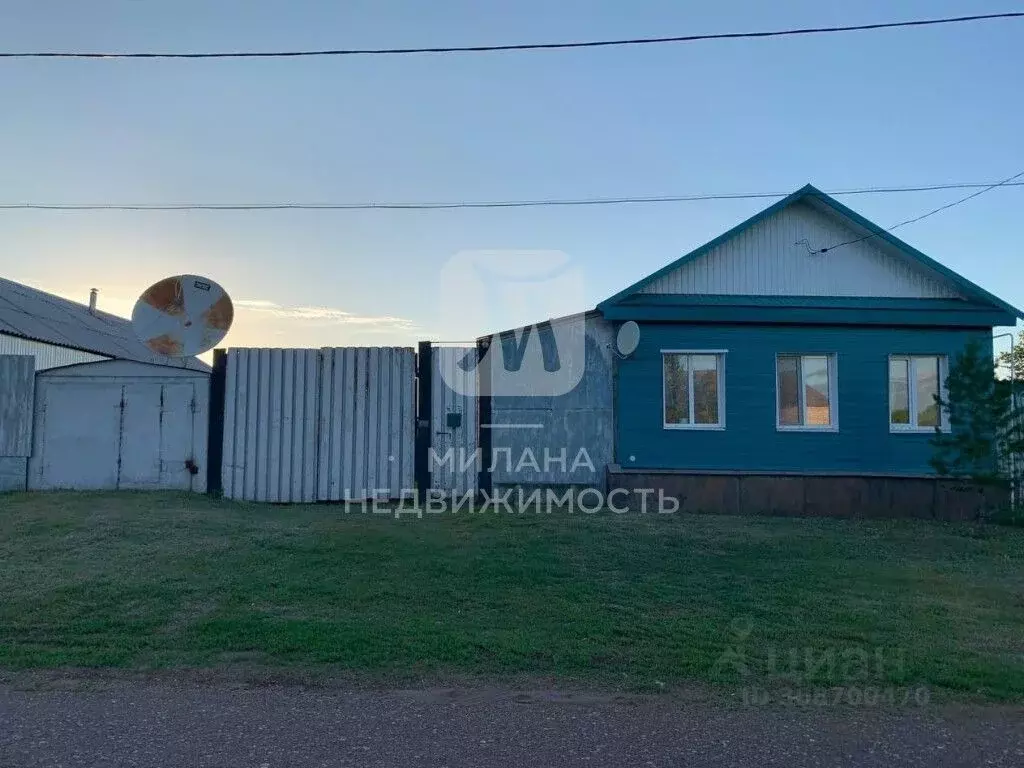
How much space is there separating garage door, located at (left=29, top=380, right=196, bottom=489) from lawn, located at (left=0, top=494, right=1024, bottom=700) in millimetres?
1800

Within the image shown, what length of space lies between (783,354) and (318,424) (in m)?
8.12

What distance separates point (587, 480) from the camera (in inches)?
505

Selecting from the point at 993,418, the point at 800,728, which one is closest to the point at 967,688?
the point at 800,728

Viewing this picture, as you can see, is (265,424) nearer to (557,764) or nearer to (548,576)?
(548,576)

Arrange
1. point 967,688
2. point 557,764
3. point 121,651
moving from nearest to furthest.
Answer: point 557,764
point 967,688
point 121,651

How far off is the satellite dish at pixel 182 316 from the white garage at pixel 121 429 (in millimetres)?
1977

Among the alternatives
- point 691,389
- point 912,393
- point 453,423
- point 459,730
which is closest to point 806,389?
point 912,393

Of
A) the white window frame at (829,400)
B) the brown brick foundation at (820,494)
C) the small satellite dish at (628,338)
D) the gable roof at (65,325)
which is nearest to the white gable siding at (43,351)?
the gable roof at (65,325)

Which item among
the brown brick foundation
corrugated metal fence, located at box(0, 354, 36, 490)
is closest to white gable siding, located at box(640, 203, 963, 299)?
the brown brick foundation

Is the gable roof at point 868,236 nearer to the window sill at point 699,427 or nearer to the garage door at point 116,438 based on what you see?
the window sill at point 699,427

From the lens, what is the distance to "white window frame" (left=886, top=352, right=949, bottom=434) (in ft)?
44.1

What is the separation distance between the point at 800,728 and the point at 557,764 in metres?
1.48

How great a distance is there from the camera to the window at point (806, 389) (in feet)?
44.4

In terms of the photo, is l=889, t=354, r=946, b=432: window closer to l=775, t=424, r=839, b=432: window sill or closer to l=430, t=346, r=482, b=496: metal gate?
l=775, t=424, r=839, b=432: window sill
